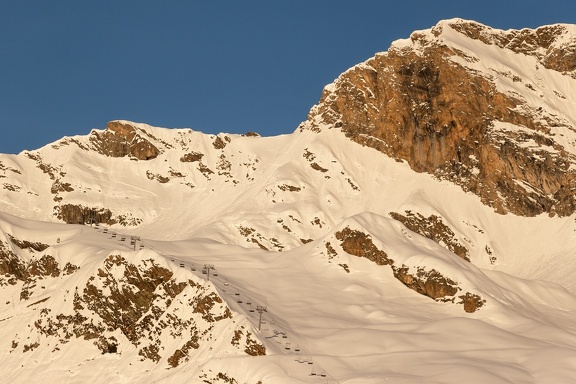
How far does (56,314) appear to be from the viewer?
429 ft

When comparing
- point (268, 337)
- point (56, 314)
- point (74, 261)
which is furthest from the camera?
point (74, 261)

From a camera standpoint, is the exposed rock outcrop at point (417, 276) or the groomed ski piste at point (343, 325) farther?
the exposed rock outcrop at point (417, 276)

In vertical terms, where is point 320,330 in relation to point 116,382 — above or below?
above

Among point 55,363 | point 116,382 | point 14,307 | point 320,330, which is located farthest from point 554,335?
point 14,307

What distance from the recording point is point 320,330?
12194 centimetres

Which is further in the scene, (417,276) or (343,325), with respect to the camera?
(417,276)

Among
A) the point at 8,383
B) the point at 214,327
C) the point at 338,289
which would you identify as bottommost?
the point at 8,383

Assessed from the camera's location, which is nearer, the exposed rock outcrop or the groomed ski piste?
the groomed ski piste

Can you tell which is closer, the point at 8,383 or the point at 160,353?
the point at 160,353

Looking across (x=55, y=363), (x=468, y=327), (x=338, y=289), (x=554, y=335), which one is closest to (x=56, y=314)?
(x=55, y=363)

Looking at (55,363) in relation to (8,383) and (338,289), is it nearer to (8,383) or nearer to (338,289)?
(8,383)

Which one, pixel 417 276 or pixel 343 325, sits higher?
pixel 417 276

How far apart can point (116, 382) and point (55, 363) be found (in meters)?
11.4

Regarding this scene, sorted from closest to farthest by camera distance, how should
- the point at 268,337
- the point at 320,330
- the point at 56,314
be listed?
the point at 268,337 < the point at 320,330 < the point at 56,314
